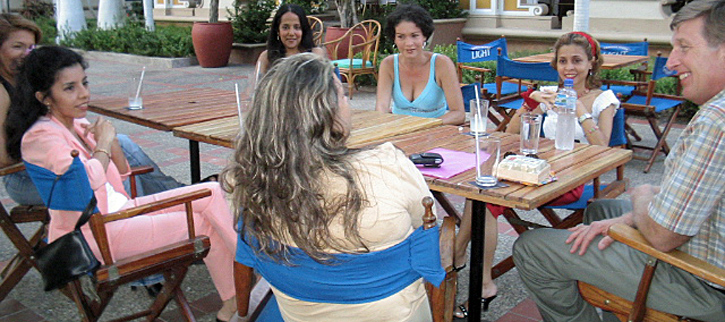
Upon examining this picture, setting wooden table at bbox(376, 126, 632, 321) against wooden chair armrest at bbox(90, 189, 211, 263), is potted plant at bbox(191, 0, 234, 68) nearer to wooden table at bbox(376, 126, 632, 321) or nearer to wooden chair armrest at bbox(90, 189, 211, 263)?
wooden table at bbox(376, 126, 632, 321)

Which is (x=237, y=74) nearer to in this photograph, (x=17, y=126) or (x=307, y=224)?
(x=17, y=126)

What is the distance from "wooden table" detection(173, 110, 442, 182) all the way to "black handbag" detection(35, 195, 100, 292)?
79 centimetres

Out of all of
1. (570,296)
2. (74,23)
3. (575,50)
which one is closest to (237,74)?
(74,23)

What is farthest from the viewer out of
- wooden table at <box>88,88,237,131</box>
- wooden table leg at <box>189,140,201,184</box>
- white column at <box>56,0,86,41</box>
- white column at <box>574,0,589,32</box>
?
white column at <box>56,0,86,41</box>

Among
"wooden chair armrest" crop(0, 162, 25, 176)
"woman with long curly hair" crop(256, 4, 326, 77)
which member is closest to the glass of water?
"wooden chair armrest" crop(0, 162, 25, 176)

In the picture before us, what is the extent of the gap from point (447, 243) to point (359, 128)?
138cm

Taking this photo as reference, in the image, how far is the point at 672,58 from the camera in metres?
2.11

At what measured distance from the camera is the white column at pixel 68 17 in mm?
16438

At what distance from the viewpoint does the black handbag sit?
2326 millimetres

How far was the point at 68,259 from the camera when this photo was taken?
232 cm

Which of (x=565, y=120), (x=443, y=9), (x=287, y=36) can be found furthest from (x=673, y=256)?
(x=443, y=9)

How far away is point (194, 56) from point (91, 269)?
11.3m

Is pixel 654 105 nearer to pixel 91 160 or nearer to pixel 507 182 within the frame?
pixel 507 182

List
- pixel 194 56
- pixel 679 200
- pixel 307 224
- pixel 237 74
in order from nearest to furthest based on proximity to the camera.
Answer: pixel 307 224
pixel 679 200
pixel 237 74
pixel 194 56
